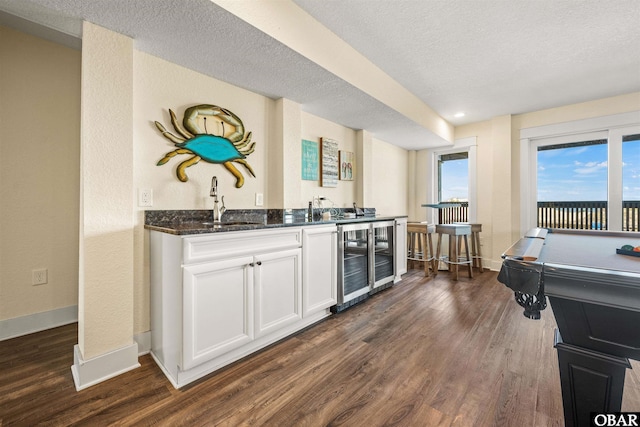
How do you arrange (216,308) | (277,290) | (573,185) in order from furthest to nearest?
(573,185) < (277,290) < (216,308)

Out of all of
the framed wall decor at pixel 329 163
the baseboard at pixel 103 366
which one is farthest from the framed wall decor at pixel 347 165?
the baseboard at pixel 103 366

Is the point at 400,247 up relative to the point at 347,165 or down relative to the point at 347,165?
down

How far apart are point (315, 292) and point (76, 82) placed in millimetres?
2793

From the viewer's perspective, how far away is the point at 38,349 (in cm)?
195

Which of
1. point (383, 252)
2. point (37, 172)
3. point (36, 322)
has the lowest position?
point (36, 322)

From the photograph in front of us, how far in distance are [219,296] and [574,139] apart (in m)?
5.09

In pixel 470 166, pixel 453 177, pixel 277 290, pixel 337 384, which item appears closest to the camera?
pixel 337 384

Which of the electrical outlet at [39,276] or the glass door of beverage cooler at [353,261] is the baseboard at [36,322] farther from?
the glass door of beverage cooler at [353,261]

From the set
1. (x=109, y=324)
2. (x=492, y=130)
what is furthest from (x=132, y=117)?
(x=492, y=130)

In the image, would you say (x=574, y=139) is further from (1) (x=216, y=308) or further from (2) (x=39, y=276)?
(2) (x=39, y=276)

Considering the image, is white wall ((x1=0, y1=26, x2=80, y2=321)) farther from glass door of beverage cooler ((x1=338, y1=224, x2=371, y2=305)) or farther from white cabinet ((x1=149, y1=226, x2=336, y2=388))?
glass door of beverage cooler ((x1=338, y1=224, x2=371, y2=305))

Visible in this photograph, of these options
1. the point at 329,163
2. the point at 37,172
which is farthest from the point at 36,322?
the point at 329,163

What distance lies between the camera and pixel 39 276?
2240 mm

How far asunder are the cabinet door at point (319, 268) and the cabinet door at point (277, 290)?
0.10 meters
